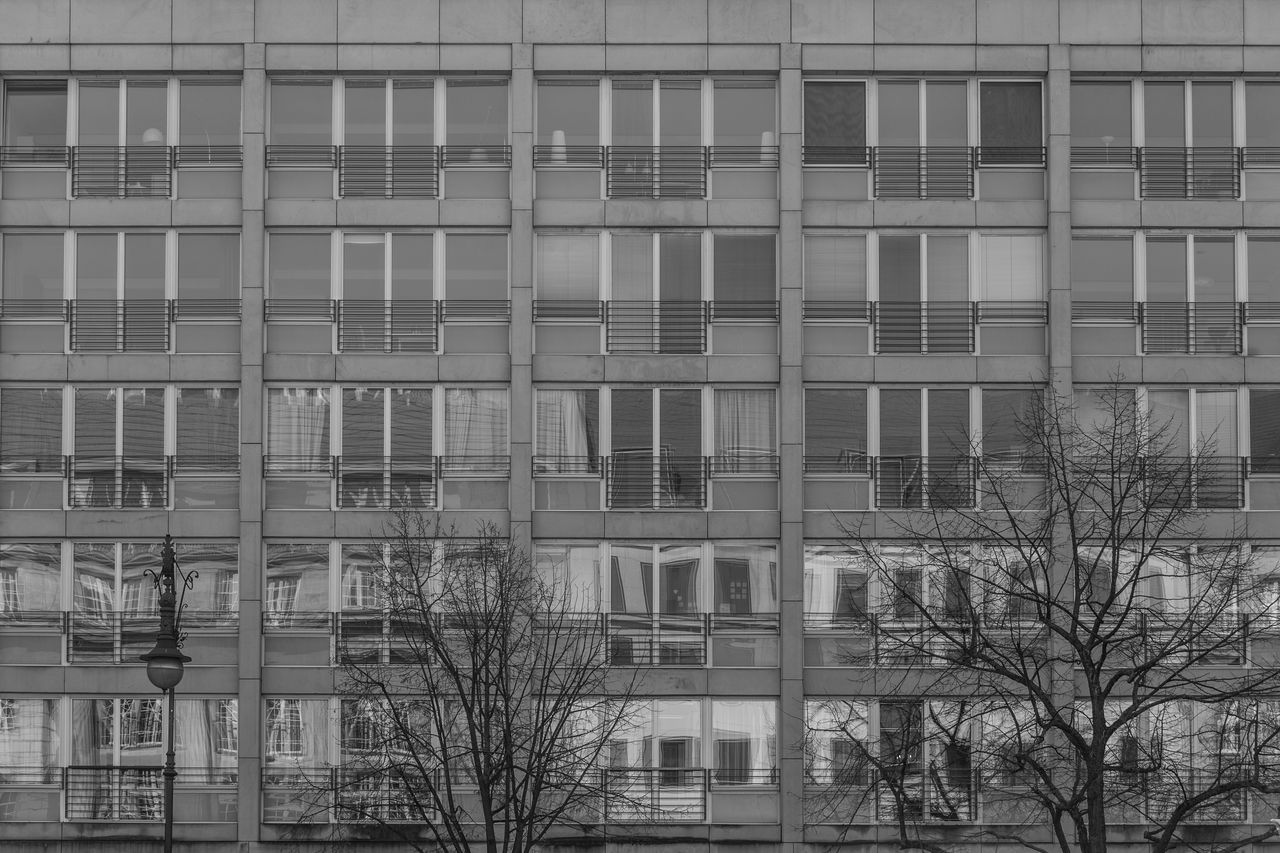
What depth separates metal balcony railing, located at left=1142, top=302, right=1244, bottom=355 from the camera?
3462cm

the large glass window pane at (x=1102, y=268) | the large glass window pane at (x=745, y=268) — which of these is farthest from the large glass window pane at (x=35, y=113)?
the large glass window pane at (x=1102, y=268)

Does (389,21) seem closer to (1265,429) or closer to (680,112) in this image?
(680,112)

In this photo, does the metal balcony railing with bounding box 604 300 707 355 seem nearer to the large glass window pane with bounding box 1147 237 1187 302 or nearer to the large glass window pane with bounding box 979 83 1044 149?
the large glass window pane with bounding box 979 83 1044 149

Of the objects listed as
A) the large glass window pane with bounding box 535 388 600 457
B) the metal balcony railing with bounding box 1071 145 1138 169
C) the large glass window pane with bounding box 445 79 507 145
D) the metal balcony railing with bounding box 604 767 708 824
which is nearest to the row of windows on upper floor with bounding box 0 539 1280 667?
the large glass window pane with bounding box 535 388 600 457

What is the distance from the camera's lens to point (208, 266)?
34.8 meters

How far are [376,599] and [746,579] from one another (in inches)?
279

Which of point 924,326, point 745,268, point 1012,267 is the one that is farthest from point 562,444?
point 1012,267

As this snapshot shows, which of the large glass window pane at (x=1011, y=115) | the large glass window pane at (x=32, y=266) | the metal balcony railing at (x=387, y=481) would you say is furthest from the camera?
the large glass window pane at (x=1011, y=115)

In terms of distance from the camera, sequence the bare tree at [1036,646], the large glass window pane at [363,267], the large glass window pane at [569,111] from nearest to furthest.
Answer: the bare tree at [1036,646] → the large glass window pane at [363,267] → the large glass window pane at [569,111]

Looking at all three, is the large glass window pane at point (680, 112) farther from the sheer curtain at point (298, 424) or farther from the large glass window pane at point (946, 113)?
the sheer curtain at point (298, 424)

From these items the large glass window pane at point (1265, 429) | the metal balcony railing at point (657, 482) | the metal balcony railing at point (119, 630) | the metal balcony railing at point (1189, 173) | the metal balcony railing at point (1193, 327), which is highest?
the metal balcony railing at point (1189, 173)

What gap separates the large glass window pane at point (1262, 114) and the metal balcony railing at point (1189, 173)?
629 mm

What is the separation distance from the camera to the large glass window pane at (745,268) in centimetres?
3478

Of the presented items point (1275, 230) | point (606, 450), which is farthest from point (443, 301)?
point (1275, 230)
